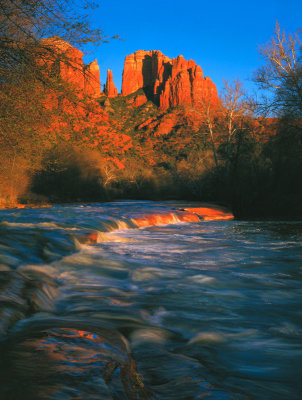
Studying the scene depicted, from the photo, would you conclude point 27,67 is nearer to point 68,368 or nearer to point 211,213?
point 68,368

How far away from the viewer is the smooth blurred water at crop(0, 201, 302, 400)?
1650 mm

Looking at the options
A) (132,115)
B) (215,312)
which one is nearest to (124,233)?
(215,312)

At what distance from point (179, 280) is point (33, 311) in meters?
2.07

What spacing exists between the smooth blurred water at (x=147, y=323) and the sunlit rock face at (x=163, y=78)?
77649 mm

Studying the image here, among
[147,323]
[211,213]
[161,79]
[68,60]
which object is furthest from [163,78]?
[147,323]

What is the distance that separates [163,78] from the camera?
327 ft

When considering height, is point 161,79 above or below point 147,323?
above

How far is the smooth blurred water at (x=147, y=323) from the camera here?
5.41ft

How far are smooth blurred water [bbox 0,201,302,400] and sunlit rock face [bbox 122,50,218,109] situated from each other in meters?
77.6

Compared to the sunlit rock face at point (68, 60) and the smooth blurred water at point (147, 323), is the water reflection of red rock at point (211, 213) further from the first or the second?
the sunlit rock face at point (68, 60)

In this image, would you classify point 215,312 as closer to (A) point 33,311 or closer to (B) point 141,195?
(A) point 33,311

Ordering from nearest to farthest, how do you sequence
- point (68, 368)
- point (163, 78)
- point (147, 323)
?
point (68, 368)
point (147, 323)
point (163, 78)

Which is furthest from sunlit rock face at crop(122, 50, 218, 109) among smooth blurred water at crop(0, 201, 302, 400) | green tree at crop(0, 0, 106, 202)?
smooth blurred water at crop(0, 201, 302, 400)

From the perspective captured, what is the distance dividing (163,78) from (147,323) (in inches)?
4084
